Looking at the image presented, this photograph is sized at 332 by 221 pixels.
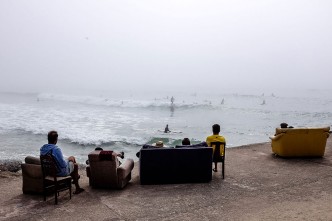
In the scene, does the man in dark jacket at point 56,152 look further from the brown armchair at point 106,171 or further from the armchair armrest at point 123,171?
the armchair armrest at point 123,171

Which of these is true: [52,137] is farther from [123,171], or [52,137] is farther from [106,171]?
[123,171]

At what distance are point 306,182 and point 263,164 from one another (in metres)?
1.82

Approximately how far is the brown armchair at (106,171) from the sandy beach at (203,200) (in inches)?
6.5

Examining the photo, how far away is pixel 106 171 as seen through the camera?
6766 mm

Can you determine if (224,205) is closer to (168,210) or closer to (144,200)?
(168,210)

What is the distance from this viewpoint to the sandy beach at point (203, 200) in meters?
5.34

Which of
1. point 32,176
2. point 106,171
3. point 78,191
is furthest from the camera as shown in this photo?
point 106,171

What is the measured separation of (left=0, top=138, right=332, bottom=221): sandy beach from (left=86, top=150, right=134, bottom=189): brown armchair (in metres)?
0.16

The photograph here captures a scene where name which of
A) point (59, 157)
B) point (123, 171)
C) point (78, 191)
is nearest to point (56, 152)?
point (59, 157)

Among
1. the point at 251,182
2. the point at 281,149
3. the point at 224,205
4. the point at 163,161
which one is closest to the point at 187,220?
the point at 224,205

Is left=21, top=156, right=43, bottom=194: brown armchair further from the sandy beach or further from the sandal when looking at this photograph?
the sandal

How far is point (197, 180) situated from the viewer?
7.11 meters

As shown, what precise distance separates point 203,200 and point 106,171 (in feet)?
6.72

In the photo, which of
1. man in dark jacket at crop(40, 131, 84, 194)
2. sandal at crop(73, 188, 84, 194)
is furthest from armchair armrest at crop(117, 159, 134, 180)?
man in dark jacket at crop(40, 131, 84, 194)
